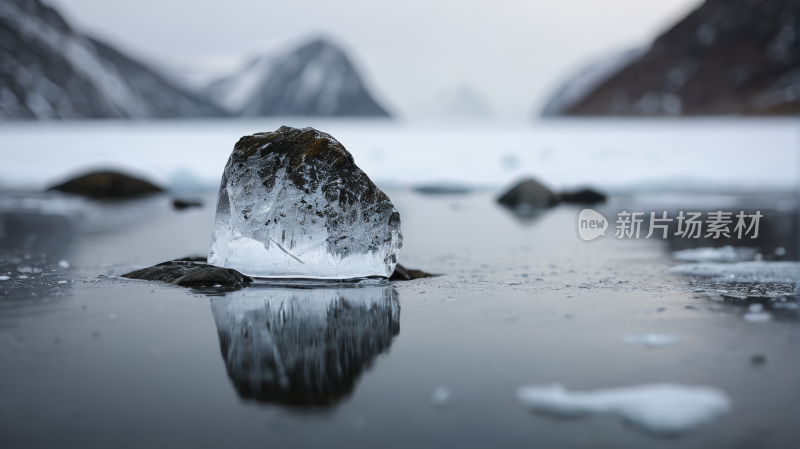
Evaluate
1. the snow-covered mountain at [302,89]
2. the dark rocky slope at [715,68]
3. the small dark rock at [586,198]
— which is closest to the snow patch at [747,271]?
the small dark rock at [586,198]

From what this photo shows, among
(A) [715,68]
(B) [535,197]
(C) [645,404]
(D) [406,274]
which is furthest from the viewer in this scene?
(A) [715,68]

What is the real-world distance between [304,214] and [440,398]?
312 centimetres

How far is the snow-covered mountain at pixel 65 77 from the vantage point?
4245 inches

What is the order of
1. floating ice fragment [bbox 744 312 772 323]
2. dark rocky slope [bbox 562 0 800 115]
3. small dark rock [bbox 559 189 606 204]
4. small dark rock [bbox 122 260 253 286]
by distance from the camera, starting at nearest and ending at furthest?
floating ice fragment [bbox 744 312 772 323]
small dark rock [bbox 122 260 253 286]
small dark rock [bbox 559 189 606 204]
dark rocky slope [bbox 562 0 800 115]

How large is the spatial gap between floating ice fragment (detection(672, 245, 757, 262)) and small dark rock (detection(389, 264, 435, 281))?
3208mm

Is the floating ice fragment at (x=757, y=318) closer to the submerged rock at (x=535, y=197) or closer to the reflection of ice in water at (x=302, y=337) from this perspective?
the reflection of ice in water at (x=302, y=337)

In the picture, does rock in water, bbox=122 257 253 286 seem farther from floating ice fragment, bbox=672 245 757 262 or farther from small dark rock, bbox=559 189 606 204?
small dark rock, bbox=559 189 606 204

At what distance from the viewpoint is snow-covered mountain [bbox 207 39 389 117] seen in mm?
179625

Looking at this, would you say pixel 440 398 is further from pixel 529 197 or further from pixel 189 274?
pixel 529 197

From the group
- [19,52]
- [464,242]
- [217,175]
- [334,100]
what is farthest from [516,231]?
[334,100]

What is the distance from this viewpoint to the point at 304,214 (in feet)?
19.6

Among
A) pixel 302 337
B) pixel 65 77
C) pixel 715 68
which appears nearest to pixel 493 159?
pixel 302 337

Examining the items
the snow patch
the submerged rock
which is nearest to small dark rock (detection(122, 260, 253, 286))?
the snow patch

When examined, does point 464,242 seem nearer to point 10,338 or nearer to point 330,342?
point 330,342
